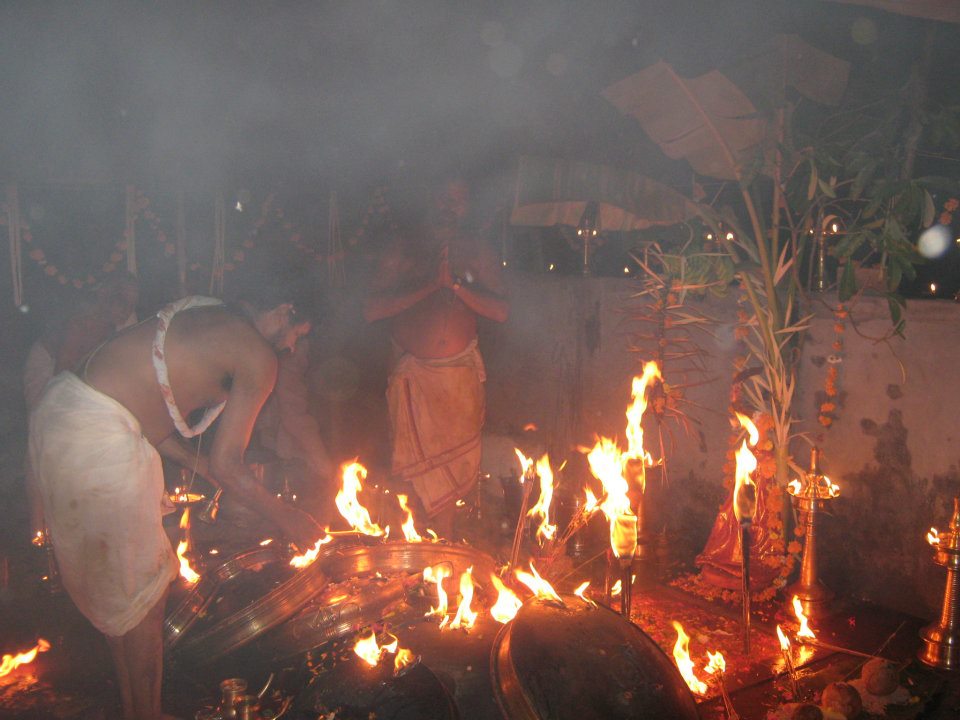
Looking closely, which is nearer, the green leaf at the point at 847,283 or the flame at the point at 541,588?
the flame at the point at 541,588

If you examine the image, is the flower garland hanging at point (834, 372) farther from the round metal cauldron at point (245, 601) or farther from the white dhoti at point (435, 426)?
the round metal cauldron at point (245, 601)

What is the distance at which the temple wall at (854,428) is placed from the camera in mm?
4109

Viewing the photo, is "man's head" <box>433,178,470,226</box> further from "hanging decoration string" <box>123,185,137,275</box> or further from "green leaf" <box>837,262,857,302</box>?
"hanging decoration string" <box>123,185,137,275</box>

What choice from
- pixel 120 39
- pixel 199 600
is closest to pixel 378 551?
pixel 199 600

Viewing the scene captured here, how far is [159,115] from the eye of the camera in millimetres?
5688

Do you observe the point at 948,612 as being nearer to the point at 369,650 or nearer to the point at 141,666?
the point at 369,650

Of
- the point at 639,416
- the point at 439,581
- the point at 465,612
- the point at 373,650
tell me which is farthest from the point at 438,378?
the point at 373,650

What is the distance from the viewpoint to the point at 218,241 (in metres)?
7.00

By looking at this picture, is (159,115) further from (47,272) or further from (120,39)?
(47,272)

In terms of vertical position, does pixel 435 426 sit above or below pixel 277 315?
below

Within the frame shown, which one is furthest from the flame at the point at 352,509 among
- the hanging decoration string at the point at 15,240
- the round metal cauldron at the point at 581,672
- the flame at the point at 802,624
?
the hanging decoration string at the point at 15,240

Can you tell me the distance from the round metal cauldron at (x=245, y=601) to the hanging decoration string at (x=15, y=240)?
4.28 m

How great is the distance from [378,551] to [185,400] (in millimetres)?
1440

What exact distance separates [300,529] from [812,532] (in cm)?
298
